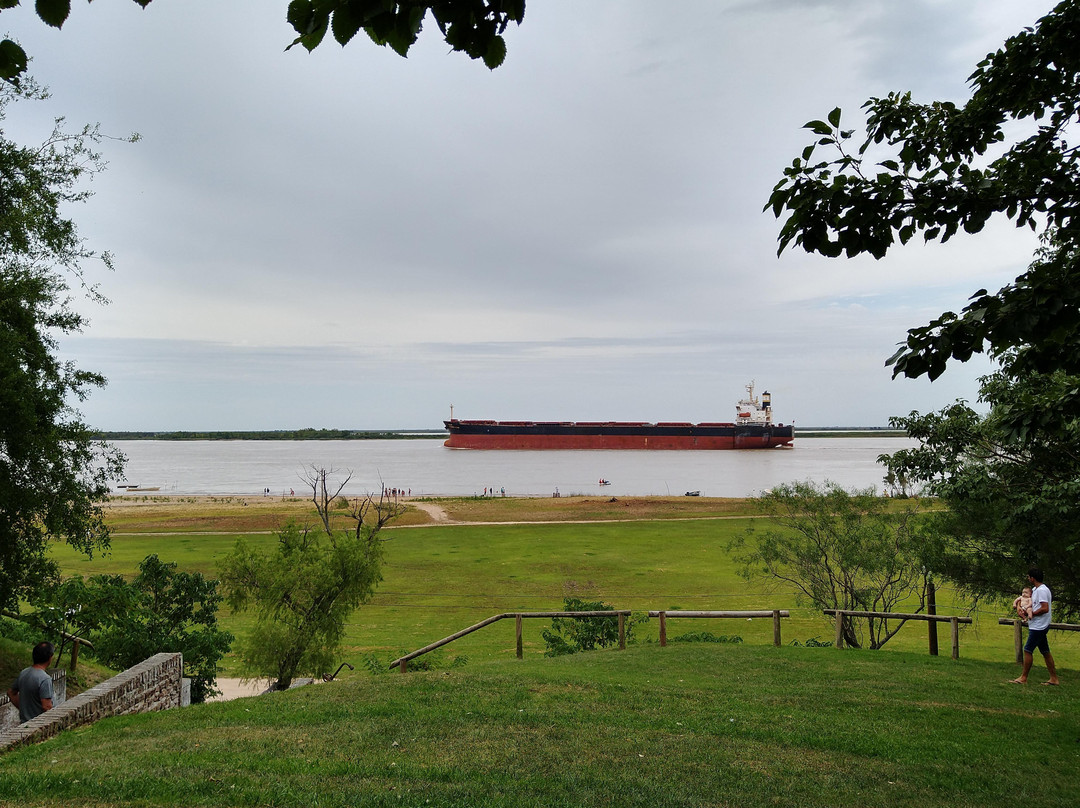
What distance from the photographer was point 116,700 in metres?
6.74

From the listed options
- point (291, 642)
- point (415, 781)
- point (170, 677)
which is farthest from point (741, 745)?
Result: point (291, 642)

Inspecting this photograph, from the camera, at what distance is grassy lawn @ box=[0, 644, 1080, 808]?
13.8 ft

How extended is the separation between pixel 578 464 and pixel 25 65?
306 feet

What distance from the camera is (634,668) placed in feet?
29.7

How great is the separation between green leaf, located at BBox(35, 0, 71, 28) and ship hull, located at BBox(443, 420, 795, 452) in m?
97.3

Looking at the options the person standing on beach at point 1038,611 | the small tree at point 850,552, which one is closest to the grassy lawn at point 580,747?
the person standing on beach at point 1038,611

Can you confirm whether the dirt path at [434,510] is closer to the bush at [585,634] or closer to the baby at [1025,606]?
the bush at [585,634]

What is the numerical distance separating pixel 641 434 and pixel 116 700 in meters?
101

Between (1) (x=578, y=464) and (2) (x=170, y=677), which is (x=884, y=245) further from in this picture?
(1) (x=578, y=464)

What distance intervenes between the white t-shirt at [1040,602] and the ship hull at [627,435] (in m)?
91.6

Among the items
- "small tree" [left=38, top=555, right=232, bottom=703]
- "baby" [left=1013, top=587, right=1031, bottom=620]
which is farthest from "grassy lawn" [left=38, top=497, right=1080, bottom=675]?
"baby" [left=1013, top=587, right=1031, bottom=620]

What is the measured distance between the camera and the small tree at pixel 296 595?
1071 cm

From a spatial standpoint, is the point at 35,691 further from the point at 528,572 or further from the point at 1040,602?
the point at 528,572

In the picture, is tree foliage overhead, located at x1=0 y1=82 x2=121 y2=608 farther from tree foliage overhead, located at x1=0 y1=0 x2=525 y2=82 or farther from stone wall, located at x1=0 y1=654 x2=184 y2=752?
tree foliage overhead, located at x1=0 y1=0 x2=525 y2=82
